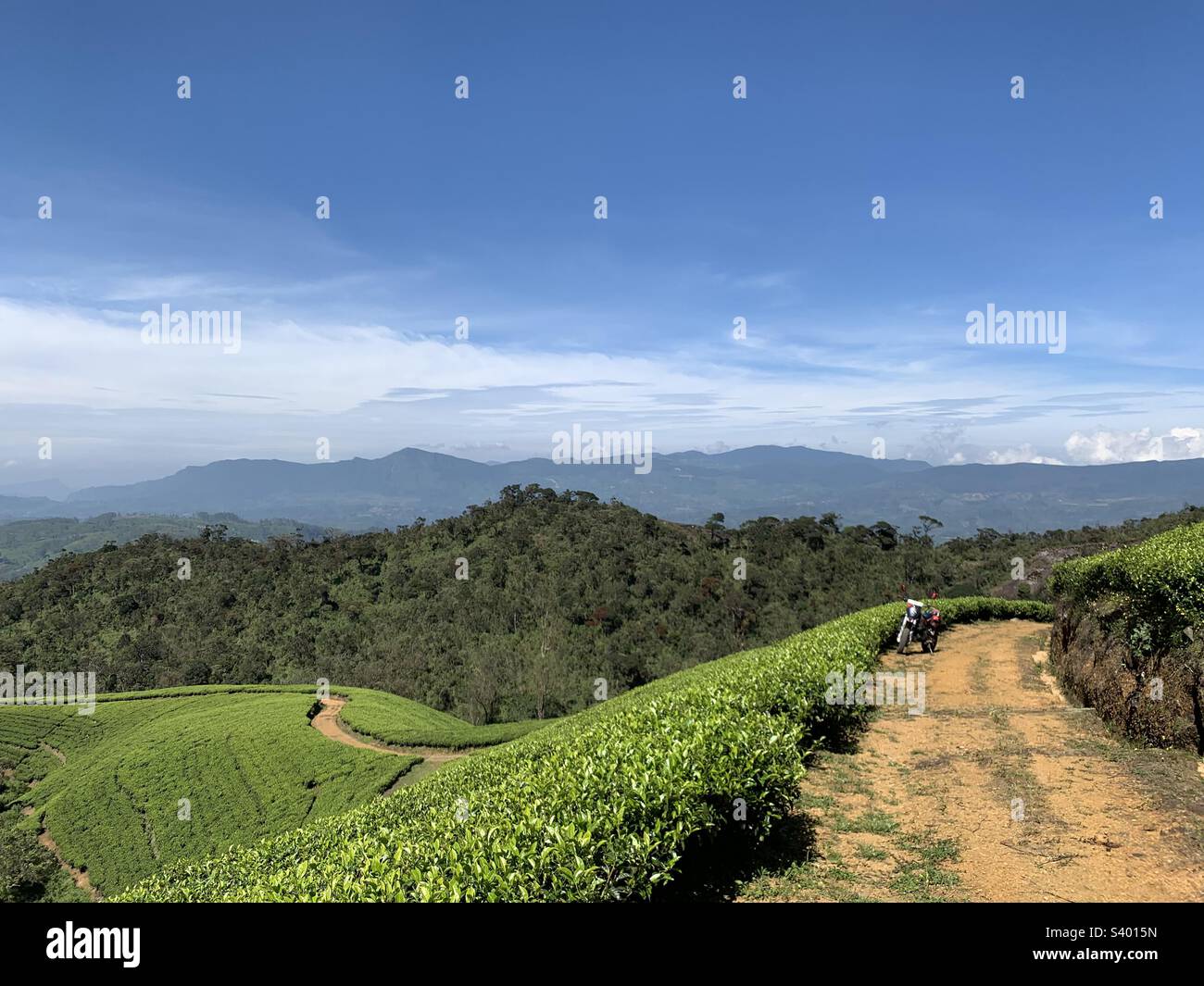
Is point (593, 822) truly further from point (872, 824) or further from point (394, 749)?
point (394, 749)

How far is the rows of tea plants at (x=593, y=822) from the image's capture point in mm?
4285

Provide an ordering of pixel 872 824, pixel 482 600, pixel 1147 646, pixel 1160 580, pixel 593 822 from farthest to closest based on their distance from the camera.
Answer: pixel 482 600 < pixel 1160 580 < pixel 1147 646 < pixel 872 824 < pixel 593 822

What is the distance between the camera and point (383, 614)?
6938cm

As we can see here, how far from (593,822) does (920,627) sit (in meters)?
15.1

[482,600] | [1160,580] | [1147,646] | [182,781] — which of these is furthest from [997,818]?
[482,600]

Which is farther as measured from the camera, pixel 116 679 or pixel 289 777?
pixel 116 679

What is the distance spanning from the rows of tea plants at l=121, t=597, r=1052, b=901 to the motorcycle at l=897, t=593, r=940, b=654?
8.61m

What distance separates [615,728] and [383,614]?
67.4m

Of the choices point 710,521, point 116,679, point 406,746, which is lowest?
point 116,679

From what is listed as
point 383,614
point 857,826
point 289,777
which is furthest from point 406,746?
point 383,614

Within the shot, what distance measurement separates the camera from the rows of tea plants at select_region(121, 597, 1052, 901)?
14.1ft

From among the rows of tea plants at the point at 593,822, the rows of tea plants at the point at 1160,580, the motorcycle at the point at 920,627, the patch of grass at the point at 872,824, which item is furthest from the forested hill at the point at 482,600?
the patch of grass at the point at 872,824

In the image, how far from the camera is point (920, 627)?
17.0 m
